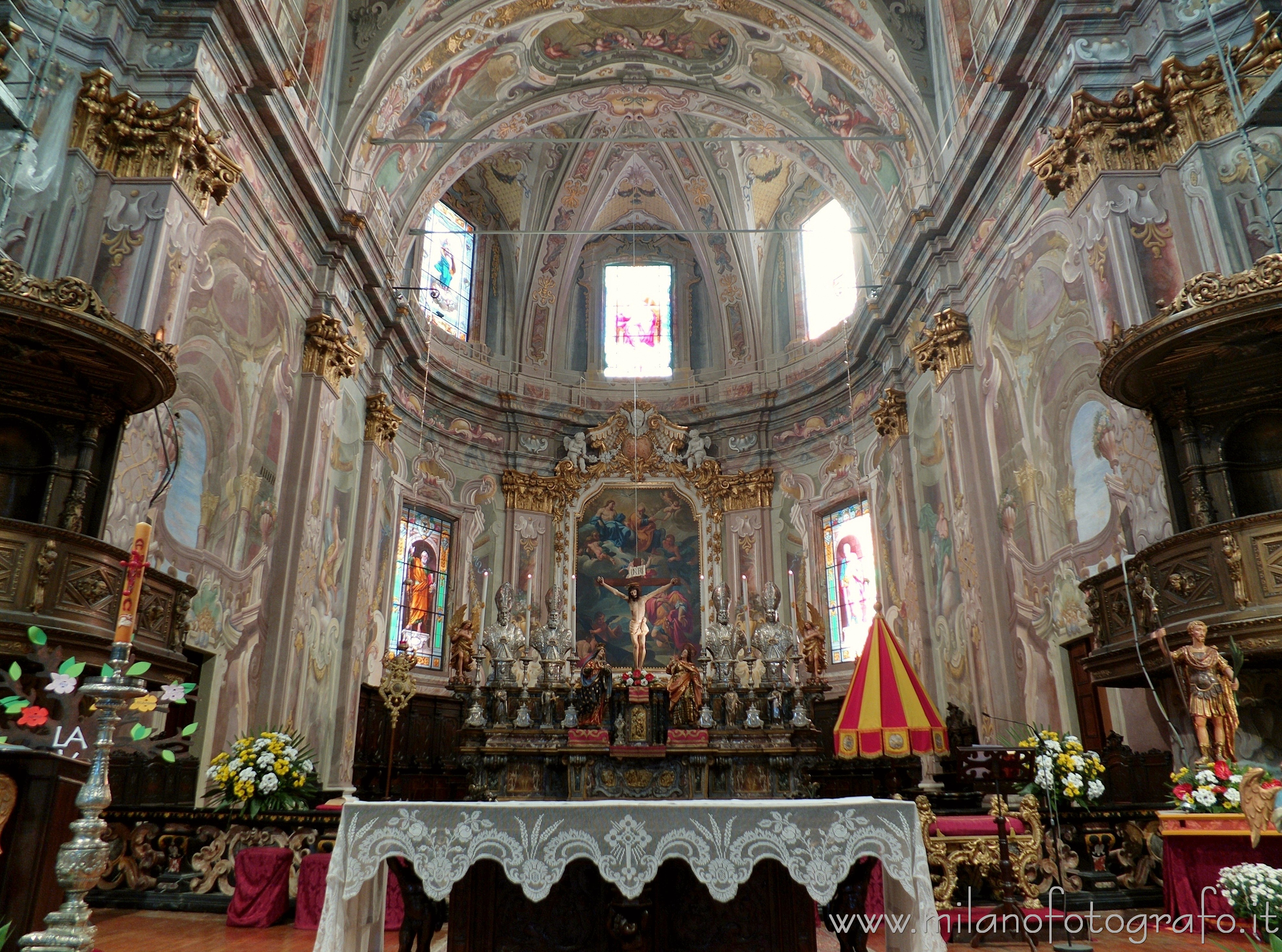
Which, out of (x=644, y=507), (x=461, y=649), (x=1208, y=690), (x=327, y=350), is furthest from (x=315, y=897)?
(x=644, y=507)

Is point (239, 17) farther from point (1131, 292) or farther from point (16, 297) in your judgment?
point (1131, 292)

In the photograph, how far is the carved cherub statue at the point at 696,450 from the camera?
1923cm

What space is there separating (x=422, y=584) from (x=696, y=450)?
6.18 m

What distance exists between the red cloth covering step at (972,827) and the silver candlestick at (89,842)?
18.0ft

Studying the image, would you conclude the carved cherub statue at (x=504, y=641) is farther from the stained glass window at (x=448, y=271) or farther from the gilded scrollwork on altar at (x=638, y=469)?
the stained glass window at (x=448, y=271)

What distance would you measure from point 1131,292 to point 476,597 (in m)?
12.3

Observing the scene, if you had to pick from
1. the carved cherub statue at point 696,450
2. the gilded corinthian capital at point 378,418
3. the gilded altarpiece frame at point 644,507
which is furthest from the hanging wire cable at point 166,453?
the carved cherub statue at point 696,450

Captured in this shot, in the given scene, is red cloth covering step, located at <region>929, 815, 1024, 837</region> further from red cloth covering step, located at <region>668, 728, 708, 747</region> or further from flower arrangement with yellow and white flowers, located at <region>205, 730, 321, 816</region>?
flower arrangement with yellow and white flowers, located at <region>205, 730, 321, 816</region>

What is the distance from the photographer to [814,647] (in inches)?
619

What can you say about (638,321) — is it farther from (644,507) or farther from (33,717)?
(33,717)

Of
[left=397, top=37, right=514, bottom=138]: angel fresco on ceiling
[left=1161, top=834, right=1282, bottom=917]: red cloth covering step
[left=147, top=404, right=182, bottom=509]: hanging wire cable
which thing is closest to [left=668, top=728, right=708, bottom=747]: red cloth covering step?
[left=1161, top=834, right=1282, bottom=917]: red cloth covering step

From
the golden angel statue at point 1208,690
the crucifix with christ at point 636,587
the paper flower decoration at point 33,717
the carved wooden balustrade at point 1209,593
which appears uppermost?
the crucifix with christ at point 636,587

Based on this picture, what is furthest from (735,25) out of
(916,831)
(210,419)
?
(916,831)

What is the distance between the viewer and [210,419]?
32.5ft
